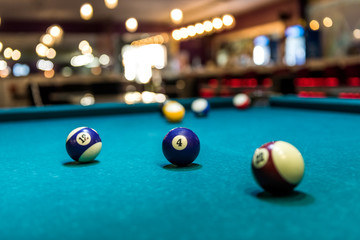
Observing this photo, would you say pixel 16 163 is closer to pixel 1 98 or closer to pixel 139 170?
pixel 139 170

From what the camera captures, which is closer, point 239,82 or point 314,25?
point 314,25

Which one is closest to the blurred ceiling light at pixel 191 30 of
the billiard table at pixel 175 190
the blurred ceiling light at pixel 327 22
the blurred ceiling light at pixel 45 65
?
the blurred ceiling light at pixel 327 22

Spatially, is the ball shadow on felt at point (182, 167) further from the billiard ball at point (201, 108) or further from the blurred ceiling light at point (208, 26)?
the blurred ceiling light at point (208, 26)

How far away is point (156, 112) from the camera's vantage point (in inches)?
204

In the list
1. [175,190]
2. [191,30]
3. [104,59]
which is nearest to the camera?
[175,190]

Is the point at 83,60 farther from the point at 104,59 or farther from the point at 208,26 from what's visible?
the point at 208,26

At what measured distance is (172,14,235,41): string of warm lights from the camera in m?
11.6

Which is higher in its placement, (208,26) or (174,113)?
(208,26)

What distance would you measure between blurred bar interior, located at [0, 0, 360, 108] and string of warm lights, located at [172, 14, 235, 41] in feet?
0.10

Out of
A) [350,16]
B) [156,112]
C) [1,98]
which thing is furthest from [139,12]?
[156,112]

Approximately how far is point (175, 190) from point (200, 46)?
56.2 ft

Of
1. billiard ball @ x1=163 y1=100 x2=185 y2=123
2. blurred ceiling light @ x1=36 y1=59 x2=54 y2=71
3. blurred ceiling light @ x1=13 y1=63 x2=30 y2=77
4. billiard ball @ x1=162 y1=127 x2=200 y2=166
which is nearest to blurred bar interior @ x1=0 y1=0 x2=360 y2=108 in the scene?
billiard ball @ x1=163 y1=100 x2=185 y2=123

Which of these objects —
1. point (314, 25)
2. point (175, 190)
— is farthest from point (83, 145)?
point (314, 25)

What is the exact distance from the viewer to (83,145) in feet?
7.21
